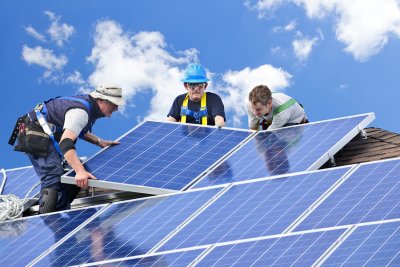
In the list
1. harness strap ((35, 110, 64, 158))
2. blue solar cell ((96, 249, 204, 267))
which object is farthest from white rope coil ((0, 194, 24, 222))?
blue solar cell ((96, 249, 204, 267))

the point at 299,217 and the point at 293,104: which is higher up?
the point at 293,104

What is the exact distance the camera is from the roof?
1717 cm

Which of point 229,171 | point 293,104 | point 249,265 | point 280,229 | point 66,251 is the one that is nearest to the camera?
point 249,265

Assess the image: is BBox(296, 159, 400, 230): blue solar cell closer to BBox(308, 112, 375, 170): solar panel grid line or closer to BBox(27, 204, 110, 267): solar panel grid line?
BBox(308, 112, 375, 170): solar panel grid line

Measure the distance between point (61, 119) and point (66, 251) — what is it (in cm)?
317

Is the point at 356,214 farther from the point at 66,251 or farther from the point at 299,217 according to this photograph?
the point at 66,251

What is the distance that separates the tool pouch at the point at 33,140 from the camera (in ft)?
57.2

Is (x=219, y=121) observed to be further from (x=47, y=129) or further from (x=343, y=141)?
(x=47, y=129)

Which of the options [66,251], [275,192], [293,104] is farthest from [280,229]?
[293,104]

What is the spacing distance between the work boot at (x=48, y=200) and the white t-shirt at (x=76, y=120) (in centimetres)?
105

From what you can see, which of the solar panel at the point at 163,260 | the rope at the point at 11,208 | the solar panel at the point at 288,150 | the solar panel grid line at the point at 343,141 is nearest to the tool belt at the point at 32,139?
the rope at the point at 11,208

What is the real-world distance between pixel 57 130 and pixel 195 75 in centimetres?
268

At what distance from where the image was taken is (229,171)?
54.6 feet

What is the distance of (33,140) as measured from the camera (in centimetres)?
1748
